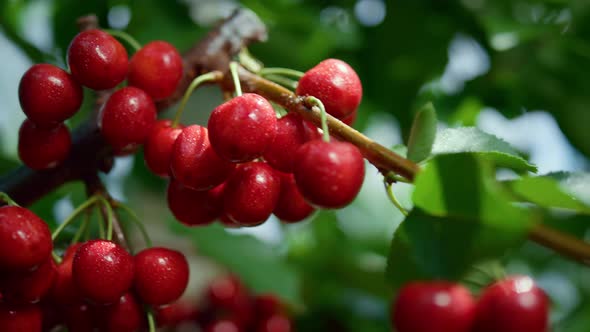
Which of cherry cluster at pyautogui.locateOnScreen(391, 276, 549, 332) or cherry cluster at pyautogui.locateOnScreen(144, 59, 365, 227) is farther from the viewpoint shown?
cherry cluster at pyautogui.locateOnScreen(144, 59, 365, 227)

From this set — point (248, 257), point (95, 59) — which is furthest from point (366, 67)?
point (95, 59)

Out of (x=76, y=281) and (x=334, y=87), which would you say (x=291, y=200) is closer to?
(x=334, y=87)

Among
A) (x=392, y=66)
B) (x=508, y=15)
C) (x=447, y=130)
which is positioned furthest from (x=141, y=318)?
(x=508, y=15)

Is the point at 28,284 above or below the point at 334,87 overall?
below

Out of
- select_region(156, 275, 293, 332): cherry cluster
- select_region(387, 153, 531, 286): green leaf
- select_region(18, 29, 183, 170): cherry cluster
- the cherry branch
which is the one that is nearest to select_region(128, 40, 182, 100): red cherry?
select_region(18, 29, 183, 170): cherry cluster

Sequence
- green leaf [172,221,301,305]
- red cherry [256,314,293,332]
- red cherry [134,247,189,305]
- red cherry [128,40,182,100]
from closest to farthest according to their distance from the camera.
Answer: red cherry [134,247,189,305]
red cherry [128,40,182,100]
red cherry [256,314,293,332]
green leaf [172,221,301,305]

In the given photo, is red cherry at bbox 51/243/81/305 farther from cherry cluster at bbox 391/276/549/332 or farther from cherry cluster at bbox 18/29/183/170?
cherry cluster at bbox 391/276/549/332
